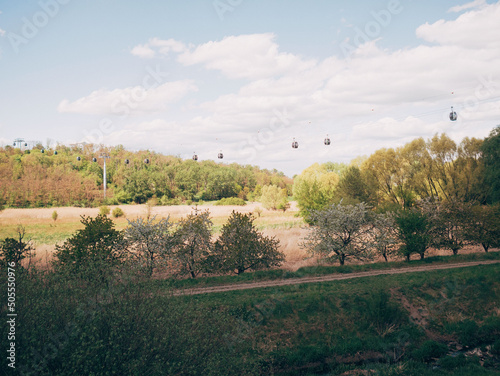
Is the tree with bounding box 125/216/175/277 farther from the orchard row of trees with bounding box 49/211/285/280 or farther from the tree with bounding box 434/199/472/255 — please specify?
the tree with bounding box 434/199/472/255

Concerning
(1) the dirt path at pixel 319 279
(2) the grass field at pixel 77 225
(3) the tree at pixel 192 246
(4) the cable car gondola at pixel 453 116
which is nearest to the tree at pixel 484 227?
(2) the grass field at pixel 77 225

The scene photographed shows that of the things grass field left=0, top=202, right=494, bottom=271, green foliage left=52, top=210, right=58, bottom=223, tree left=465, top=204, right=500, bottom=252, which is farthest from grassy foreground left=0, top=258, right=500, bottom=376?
green foliage left=52, top=210, right=58, bottom=223

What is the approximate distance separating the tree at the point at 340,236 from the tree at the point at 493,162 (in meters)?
19.5

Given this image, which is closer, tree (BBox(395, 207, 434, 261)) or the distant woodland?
tree (BBox(395, 207, 434, 261))

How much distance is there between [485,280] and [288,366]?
48.1ft

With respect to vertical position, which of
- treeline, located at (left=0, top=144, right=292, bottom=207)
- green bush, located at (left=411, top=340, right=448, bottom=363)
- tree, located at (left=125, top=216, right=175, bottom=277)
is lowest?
green bush, located at (left=411, top=340, right=448, bottom=363)

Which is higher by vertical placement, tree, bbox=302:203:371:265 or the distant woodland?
the distant woodland

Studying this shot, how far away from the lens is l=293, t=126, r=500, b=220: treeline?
140 feet

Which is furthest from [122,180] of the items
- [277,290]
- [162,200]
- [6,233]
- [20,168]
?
[277,290]

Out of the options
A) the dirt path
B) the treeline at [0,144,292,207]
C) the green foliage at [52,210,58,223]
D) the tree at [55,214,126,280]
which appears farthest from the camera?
the treeline at [0,144,292,207]

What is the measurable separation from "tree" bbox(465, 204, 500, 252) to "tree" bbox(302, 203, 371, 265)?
29.4ft

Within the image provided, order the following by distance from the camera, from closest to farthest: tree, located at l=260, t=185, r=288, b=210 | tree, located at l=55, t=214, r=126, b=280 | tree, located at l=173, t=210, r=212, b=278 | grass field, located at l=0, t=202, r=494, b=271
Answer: tree, located at l=55, t=214, r=126, b=280 → tree, located at l=173, t=210, r=212, b=278 → grass field, located at l=0, t=202, r=494, b=271 → tree, located at l=260, t=185, r=288, b=210

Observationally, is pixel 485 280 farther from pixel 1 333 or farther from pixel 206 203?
pixel 206 203

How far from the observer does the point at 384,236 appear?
1148 inches
